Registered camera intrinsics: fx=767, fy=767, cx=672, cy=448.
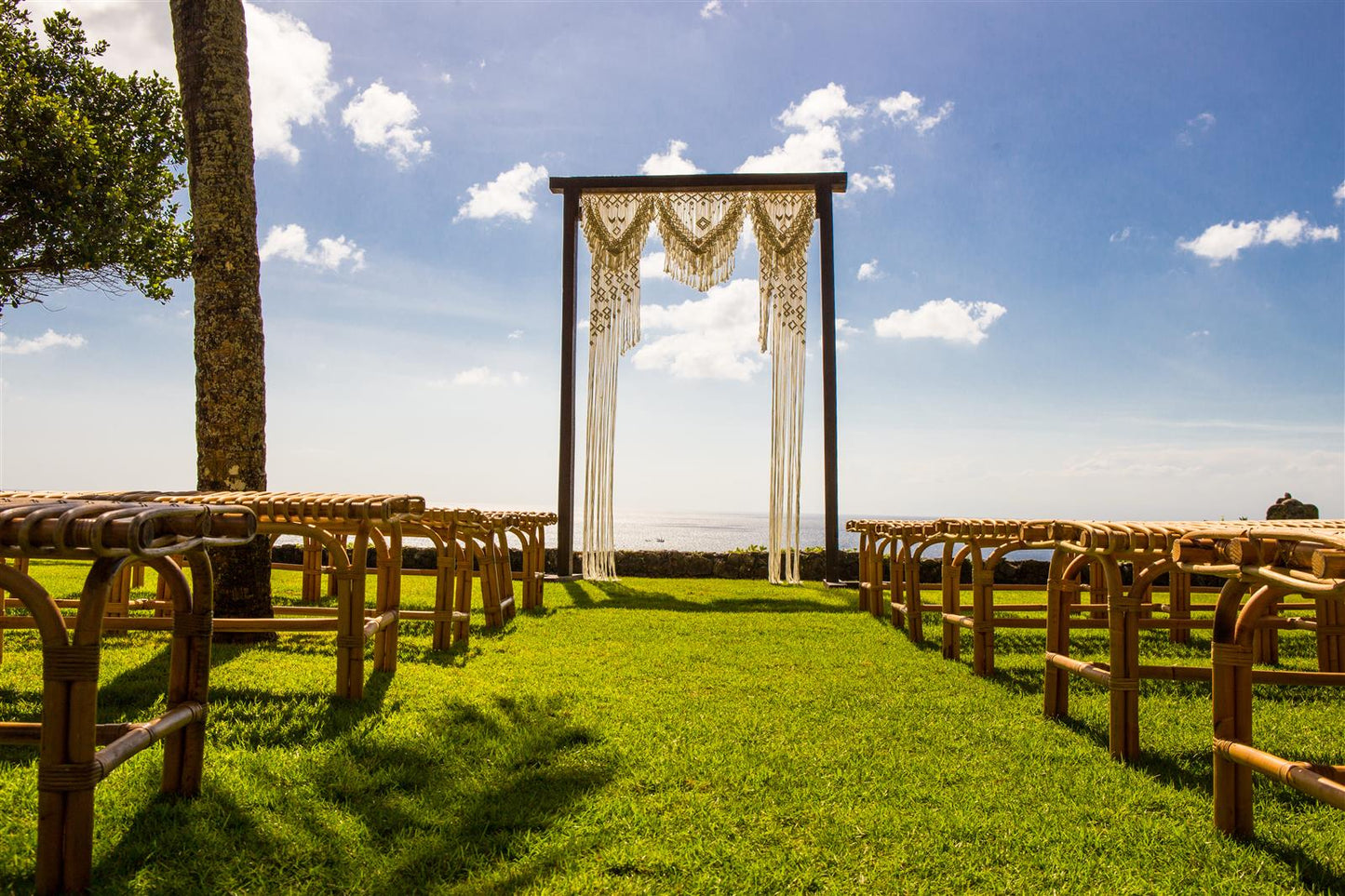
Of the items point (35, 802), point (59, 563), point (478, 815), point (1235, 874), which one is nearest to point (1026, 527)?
point (1235, 874)

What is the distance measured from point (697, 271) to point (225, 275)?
4685mm

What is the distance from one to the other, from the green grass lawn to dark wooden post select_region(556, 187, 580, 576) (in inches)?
162

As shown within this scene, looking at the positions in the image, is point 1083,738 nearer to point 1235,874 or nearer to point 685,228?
point 1235,874

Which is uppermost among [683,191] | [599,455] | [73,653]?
[683,191]

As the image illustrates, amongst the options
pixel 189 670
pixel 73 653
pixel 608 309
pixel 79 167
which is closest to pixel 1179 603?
pixel 189 670

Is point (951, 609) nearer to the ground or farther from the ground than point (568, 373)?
nearer to the ground

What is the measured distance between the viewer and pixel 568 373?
24.7 ft

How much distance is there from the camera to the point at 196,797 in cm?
179

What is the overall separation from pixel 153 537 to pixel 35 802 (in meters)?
0.83

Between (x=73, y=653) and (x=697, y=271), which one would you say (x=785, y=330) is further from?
(x=73, y=653)

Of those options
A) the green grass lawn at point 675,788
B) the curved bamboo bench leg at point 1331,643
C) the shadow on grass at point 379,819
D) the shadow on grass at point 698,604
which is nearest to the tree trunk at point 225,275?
the green grass lawn at point 675,788

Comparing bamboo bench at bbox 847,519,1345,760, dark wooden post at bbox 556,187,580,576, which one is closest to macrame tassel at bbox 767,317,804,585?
dark wooden post at bbox 556,187,580,576

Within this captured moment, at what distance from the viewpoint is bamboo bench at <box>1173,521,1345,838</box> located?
4.79 feet

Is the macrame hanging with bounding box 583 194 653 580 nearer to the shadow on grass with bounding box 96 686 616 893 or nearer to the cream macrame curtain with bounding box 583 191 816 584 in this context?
the cream macrame curtain with bounding box 583 191 816 584
